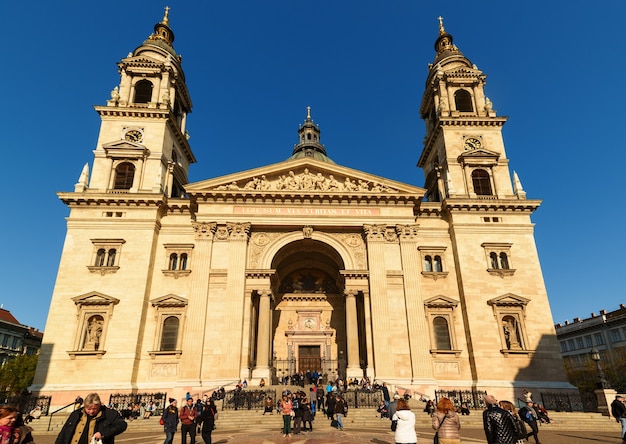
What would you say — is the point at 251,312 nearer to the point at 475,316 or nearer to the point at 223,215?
the point at 223,215

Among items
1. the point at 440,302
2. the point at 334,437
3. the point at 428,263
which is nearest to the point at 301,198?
the point at 428,263

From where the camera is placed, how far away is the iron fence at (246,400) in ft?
76.0

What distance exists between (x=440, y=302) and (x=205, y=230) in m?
18.5

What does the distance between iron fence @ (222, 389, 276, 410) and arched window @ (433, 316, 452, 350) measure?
44.6 feet

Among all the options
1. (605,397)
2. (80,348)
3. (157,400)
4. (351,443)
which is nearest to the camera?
(351,443)

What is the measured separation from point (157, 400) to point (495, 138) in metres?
35.0

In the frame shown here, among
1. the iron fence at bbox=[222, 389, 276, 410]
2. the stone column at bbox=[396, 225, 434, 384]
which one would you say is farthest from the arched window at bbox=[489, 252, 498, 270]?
the iron fence at bbox=[222, 389, 276, 410]

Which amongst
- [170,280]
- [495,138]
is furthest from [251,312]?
[495,138]

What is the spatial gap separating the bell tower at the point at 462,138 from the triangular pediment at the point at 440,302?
8.95 meters

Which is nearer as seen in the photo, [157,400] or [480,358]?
[157,400]

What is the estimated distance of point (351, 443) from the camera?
1454 cm

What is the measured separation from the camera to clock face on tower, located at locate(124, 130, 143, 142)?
1438 inches

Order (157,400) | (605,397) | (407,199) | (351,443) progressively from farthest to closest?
(407,199) < (157,400) < (605,397) < (351,443)

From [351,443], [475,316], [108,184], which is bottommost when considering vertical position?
[351,443]
